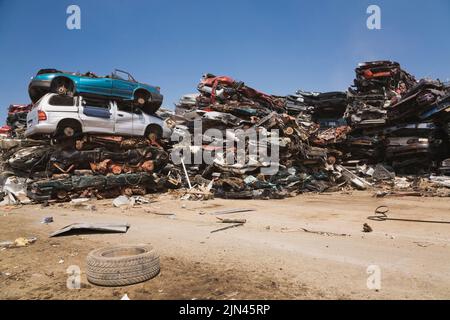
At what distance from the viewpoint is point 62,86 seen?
13.1m

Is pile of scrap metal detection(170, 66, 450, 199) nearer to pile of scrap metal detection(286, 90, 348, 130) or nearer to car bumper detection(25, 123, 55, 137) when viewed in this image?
pile of scrap metal detection(286, 90, 348, 130)

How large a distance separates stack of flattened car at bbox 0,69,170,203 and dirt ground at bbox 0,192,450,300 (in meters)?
2.76

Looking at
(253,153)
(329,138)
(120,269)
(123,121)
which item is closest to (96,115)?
(123,121)

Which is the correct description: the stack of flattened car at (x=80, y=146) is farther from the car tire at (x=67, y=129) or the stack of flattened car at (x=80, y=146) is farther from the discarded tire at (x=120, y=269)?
the discarded tire at (x=120, y=269)

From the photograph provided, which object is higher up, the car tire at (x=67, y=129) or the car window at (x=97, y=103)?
the car window at (x=97, y=103)

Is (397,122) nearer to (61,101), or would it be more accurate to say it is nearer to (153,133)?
(153,133)

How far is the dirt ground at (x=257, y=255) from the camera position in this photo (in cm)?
385

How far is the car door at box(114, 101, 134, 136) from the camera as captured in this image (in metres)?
13.9

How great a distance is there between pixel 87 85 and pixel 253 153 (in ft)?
22.8

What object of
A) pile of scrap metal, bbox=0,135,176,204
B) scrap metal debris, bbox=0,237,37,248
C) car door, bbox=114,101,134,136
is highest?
car door, bbox=114,101,134,136

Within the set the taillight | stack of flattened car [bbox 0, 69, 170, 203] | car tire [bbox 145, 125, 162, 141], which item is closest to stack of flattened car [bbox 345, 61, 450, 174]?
car tire [bbox 145, 125, 162, 141]

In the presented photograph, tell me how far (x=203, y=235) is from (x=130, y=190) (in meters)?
7.34

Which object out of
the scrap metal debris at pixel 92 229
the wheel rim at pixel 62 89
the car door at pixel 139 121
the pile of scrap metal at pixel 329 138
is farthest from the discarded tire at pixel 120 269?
the car door at pixel 139 121

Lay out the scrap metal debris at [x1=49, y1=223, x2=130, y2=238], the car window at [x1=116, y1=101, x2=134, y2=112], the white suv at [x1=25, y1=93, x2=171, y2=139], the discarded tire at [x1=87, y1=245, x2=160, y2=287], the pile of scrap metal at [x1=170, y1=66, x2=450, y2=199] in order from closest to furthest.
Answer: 1. the discarded tire at [x1=87, y1=245, x2=160, y2=287]
2. the scrap metal debris at [x1=49, y1=223, x2=130, y2=238]
3. the white suv at [x1=25, y1=93, x2=171, y2=139]
4. the pile of scrap metal at [x1=170, y1=66, x2=450, y2=199]
5. the car window at [x1=116, y1=101, x2=134, y2=112]
